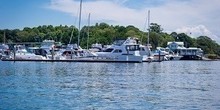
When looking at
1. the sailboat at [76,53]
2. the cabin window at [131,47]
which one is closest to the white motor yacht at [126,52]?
the cabin window at [131,47]

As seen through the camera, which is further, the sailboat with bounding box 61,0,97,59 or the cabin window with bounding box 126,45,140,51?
the sailboat with bounding box 61,0,97,59

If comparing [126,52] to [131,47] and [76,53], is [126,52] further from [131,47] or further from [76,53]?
[76,53]

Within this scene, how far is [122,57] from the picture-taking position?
10712 cm

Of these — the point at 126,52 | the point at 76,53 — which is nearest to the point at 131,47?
the point at 126,52

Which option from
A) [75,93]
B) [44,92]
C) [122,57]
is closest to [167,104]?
[75,93]

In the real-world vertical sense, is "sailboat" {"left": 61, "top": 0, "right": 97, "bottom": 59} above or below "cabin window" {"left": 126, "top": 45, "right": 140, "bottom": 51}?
below

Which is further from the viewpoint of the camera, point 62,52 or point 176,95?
point 62,52

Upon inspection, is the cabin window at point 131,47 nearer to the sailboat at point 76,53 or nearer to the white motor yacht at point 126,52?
the white motor yacht at point 126,52

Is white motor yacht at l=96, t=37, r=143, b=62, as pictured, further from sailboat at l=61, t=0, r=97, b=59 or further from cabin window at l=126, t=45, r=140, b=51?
sailboat at l=61, t=0, r=97, b=59

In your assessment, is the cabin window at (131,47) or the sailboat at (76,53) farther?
the sailboat at (76,53)

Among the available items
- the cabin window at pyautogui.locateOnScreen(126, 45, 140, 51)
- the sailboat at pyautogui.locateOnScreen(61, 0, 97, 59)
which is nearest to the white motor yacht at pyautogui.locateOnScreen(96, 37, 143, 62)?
the cabin window at pyautogui.locateOnScreen(126, 45, 140, 51)

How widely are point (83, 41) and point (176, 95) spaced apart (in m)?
132

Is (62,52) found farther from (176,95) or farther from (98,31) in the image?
(176,95)

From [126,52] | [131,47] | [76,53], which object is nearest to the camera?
[126,52]
